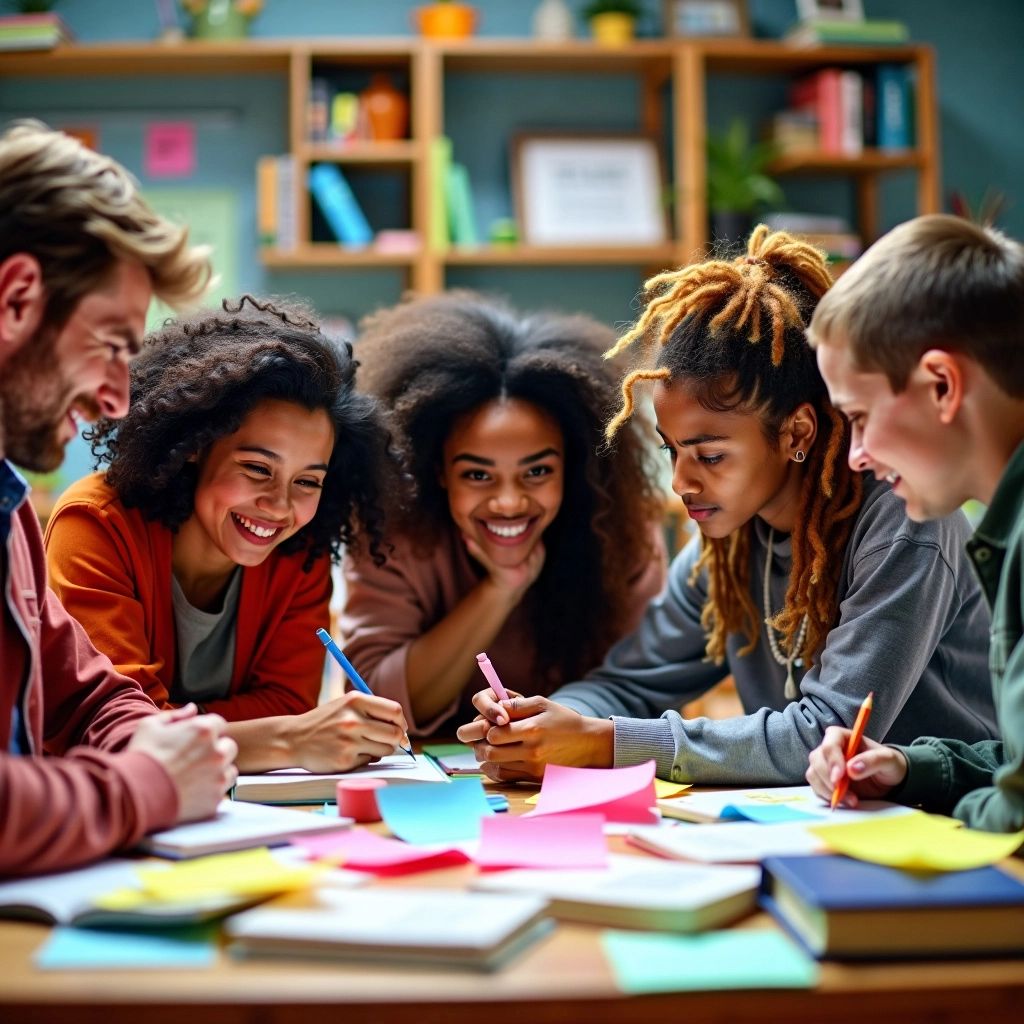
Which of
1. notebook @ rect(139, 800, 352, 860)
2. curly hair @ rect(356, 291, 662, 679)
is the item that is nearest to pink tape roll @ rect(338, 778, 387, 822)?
notebook @ rect(139, 800, 352, 860)

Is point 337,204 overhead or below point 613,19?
below

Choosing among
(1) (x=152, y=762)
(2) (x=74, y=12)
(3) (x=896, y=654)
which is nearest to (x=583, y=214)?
(2) (x=74, y=12)

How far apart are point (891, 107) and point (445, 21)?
1.44 m

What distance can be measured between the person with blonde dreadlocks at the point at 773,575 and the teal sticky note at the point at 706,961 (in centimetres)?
54

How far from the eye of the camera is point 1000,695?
114 centimetres

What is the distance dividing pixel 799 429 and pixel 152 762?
35.1 inches

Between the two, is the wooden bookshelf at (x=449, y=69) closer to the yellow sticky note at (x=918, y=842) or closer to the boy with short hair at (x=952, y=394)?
the boy with short hair at (x=952, y=394)

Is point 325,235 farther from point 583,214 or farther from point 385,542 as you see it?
point 385,542

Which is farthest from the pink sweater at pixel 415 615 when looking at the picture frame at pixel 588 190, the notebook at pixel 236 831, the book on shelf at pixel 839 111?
the book on shelf at pixel 839 111

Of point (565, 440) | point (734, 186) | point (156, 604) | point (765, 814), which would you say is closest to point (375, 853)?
point (765, 814)

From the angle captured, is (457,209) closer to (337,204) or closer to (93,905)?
(337,204)

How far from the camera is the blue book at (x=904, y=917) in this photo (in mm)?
849

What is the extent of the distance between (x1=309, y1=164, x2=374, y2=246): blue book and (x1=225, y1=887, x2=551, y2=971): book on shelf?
10.5ft

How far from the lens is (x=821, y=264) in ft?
5.33
